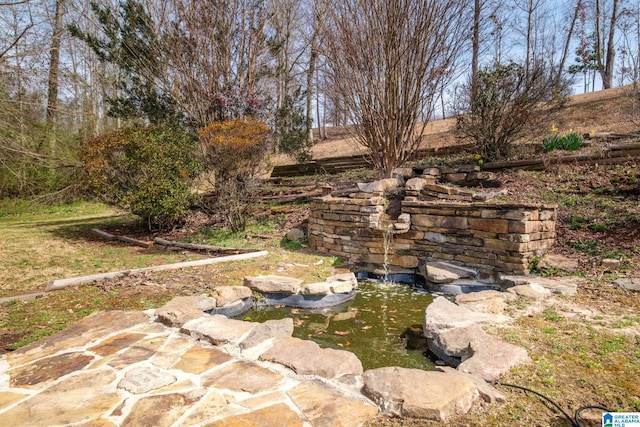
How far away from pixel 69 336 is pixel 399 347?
2.77 m

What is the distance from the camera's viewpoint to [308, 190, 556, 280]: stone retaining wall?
466 centimetres

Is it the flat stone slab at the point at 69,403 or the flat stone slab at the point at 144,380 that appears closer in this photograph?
the flat stone slab at the point at 69,403

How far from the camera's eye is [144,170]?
768 cm

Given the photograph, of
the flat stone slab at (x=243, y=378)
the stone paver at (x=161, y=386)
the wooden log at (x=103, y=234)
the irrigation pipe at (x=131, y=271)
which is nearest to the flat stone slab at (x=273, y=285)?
the irrigation pipe at (x=131, y=271)

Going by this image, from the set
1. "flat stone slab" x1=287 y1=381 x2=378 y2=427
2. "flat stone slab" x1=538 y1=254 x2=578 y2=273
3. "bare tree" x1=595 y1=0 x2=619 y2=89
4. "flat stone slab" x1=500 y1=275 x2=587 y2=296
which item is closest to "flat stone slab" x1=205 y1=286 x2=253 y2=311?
"flat stone slab" x1=287 y1=381 x2=378 y2=427

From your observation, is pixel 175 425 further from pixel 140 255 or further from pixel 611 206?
pixel 611 206

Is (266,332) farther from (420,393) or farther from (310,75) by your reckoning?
(310,75)

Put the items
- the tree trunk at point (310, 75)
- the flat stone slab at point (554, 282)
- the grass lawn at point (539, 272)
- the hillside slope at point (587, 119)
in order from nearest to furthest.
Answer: the grass lawn at point (539, 272)
the flat stone slab at point (554, 282)
the hillside slope at point (587, 119)
the tree trunk at point (310, 75)

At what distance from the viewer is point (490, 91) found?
24.7 feet

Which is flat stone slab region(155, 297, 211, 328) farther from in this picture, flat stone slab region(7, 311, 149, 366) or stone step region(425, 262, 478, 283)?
stone step region(425, 262, 478, 283)

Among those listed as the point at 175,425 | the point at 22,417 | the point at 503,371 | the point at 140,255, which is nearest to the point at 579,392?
the point at 503,371

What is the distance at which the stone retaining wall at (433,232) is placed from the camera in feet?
15.3

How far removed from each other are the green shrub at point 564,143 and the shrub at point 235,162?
20.1 feet

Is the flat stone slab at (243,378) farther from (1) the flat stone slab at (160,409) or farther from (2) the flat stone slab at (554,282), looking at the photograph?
(2) the flat stone slab at (554,282)
